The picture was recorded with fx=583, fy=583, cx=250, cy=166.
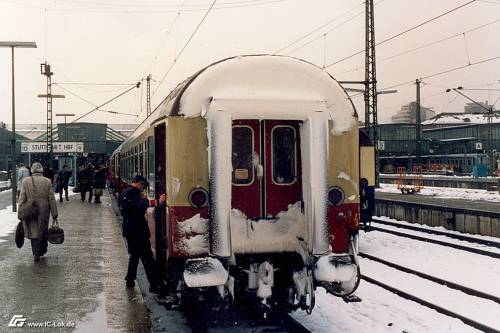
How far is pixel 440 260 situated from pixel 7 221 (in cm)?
1214

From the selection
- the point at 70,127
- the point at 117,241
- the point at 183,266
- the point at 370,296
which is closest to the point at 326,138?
the point at 183,266

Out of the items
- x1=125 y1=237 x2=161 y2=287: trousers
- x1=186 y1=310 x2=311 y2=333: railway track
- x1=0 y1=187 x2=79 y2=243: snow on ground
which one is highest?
x1=125 y1=237 x2=161 y2=287: trousers

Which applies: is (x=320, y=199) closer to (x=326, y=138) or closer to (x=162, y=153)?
(x=326, y=138)

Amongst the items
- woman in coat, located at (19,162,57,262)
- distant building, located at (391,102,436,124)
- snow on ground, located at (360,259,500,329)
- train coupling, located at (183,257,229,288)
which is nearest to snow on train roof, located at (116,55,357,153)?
train coupling, located at (183,257,229,288)

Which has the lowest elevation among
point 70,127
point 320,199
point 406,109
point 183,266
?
point 183,266

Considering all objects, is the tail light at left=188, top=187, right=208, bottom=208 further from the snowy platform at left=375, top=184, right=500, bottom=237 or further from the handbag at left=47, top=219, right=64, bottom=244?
the snowy platform at left=375, top=184, right=500, bottom=237

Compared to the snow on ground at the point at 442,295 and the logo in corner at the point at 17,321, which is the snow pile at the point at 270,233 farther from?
the snow on ground at the point at 442,295

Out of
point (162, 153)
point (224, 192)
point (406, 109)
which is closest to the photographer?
point (224, 192)

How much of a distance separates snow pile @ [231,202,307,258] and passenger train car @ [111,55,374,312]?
11mm

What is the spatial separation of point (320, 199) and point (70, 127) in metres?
58.2

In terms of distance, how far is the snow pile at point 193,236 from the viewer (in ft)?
18.9

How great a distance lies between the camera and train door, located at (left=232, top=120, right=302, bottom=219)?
20.1 ft

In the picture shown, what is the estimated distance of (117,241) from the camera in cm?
1274

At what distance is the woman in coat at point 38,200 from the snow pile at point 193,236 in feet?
15.3
